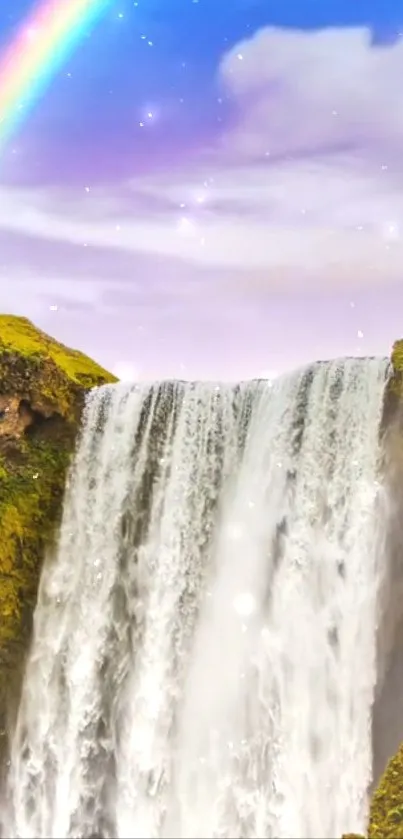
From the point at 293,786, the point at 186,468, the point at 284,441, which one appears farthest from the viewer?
the point at 186,468

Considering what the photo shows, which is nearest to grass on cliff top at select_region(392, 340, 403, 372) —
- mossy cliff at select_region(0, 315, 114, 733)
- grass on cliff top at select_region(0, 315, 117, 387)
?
mossy cliff at select_region(0, 315, 114, 733)

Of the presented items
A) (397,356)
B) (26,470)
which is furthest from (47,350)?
(397,356)

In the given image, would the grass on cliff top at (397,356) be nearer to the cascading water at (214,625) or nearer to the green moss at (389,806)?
the cascading water at (214,625)

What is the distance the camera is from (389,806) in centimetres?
1226

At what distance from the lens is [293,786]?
14.8 m

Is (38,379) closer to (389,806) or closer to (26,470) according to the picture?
(26,470)

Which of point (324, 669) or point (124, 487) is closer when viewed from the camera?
point (324, 669)

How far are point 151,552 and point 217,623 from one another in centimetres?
264

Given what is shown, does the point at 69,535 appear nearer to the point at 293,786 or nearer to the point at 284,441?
the point at 284,441

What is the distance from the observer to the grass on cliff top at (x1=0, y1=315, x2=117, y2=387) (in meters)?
21.7

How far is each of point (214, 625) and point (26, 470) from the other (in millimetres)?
7297

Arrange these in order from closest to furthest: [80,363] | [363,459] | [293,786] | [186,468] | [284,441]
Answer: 1. [293,786]
2. [363,459]
3. [284,441]
4. [186,468]
5. [80,363]


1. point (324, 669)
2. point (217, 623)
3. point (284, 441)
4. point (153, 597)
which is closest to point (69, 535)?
point (153, 597)

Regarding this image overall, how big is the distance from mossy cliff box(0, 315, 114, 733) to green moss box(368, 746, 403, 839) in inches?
399
